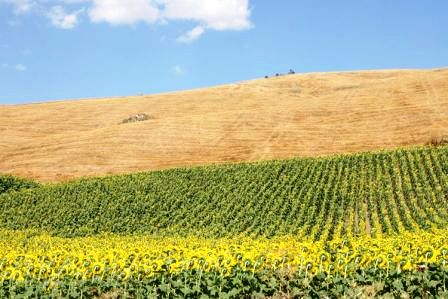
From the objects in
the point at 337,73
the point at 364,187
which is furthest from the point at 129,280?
the point at 337,73

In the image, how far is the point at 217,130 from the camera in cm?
7031

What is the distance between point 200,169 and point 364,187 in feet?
47.3

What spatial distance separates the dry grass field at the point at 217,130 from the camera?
2379 inches

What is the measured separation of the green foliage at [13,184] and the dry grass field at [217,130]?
5326 mm

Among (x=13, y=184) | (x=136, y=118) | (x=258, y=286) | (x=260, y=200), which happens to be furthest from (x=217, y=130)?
(x=258, y=286)

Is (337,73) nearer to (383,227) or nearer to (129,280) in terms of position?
(383,227)

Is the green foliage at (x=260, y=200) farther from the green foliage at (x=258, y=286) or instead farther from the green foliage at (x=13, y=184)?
the green foliage at (x=258, y=286)

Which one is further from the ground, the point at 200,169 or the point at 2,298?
the point at 2,298

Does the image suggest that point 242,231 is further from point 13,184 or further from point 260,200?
point 13,184

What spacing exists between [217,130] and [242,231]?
38.2 meters

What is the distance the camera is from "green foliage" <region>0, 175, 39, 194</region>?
50.2 metres

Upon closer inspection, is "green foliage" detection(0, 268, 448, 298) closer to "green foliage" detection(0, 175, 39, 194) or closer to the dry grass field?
"green foliage" detection(0, 175, 39, 194)

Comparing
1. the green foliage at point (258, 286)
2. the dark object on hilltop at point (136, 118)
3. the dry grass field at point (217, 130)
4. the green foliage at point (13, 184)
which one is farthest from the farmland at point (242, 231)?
the dark object on hilltop at point (136, 118)

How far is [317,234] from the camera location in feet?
99.6
